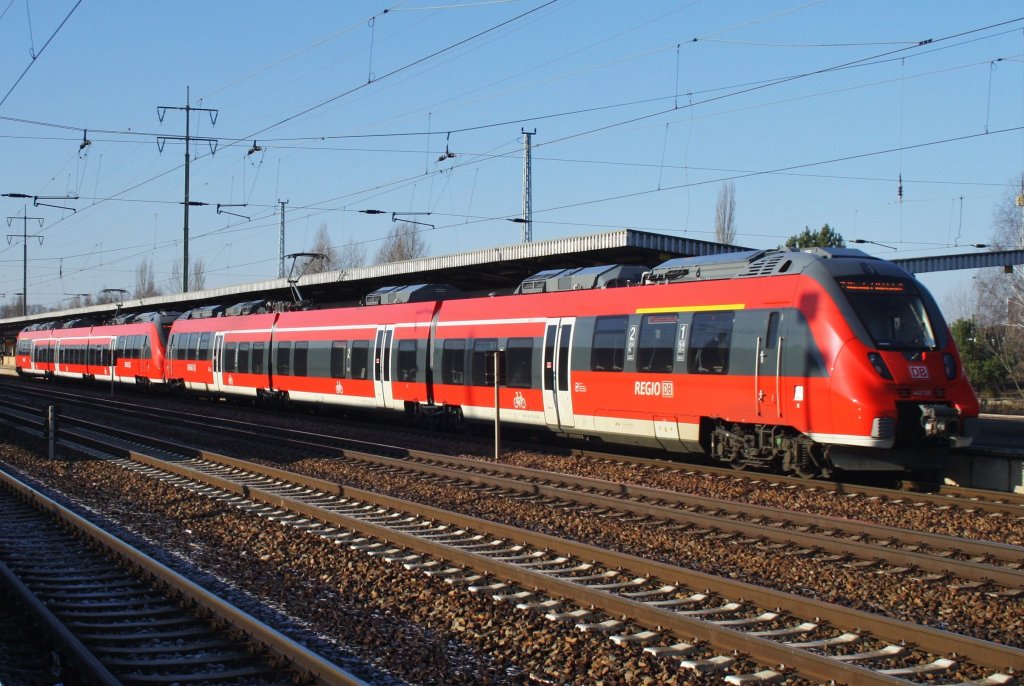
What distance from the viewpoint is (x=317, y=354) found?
88.6ft

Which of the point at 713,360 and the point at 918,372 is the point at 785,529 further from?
the point at 713,360

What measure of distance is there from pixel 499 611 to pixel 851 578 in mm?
3242

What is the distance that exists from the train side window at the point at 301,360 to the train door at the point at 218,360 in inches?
Answer: 239

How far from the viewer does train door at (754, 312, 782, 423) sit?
1341cm

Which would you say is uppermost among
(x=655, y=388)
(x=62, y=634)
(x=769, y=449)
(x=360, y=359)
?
(x=360, y=359)

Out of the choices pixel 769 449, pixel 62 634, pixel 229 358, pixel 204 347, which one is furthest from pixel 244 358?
pixel 62 634

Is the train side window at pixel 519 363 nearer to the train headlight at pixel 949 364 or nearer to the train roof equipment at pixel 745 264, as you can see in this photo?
the train roof equipment at pixel 745 264

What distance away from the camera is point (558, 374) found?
17.9 meters

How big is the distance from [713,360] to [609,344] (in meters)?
2.57

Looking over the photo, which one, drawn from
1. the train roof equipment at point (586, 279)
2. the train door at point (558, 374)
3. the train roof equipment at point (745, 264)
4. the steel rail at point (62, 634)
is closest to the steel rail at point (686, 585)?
the steel rail at point (62, 634)

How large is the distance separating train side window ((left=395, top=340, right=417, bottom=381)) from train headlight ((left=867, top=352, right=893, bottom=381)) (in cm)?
1236

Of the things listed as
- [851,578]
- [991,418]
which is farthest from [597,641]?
[991,418]

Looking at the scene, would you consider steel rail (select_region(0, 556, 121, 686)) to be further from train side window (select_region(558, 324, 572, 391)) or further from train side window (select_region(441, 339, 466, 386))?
train side window (select_region(441, 339, 466, 386))

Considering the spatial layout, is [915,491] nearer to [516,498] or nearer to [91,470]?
[516,498]
